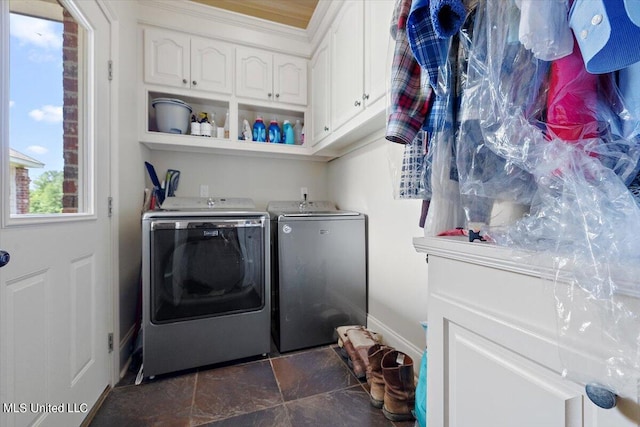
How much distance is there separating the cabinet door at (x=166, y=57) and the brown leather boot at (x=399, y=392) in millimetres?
2358

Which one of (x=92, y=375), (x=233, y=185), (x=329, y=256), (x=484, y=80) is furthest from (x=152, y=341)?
(x=484, y=80)

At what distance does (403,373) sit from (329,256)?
0.86m

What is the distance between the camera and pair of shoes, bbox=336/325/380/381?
4.90ft

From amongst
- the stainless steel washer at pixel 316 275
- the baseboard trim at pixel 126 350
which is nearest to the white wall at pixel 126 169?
the baseboard trim at pixel 126 350

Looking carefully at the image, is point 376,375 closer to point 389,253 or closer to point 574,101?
point 389,253

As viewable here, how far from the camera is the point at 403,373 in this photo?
1243 millimetres

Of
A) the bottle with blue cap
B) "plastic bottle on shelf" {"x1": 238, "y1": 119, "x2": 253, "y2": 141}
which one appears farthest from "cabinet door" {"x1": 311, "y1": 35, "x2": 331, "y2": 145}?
"plastic bottle on shelf" {"x1": 238, "y1": 119, "x2": 253, "y2": 141}

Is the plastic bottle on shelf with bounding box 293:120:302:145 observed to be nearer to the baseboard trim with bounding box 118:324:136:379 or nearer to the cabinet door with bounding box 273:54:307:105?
the cabinet door with bounding box 273:54:307:105

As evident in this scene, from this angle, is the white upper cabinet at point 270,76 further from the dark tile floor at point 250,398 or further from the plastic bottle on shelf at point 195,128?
the dark tile floor at point 250,398

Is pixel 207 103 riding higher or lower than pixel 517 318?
higher

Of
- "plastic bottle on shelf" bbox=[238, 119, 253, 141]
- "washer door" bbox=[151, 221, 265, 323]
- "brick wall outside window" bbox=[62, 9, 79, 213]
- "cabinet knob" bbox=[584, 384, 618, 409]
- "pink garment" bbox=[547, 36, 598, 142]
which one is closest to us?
"cabinet knob" bbox=[584, 384, 618, 409]

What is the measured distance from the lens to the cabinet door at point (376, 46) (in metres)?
1.30

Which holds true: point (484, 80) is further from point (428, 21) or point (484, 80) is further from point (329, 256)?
point (329, 256)

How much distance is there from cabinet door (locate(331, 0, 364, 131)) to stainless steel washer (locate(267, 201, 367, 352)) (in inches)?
29.3
